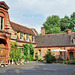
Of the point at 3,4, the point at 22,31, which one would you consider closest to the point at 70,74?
the point at 3,4

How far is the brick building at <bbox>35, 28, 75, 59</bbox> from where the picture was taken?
31.2 m

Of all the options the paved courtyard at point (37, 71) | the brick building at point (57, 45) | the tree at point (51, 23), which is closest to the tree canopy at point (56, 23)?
the tree at point (51, 23)

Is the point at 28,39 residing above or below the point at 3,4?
below

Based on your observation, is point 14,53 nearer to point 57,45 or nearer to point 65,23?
point 57,45

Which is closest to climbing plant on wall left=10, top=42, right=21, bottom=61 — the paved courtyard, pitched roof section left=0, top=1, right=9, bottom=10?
the paved courtyard

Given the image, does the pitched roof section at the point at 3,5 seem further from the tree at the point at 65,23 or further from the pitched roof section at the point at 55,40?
the tree at the point at 65,23

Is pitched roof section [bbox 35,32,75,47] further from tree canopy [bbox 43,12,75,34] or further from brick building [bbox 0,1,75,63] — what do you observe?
tree canopy [bbox 43,12,75,34]

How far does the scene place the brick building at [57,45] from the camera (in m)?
31.2

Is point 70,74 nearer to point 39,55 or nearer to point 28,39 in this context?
point 28,39

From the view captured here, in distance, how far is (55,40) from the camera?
34156 mm

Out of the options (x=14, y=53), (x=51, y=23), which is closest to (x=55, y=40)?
(x=14, y=53)

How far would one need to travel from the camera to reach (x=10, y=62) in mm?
22875

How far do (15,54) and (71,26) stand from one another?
44123 mm

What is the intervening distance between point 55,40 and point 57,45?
219 cm
